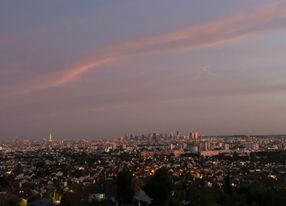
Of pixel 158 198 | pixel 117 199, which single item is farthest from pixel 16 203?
pixel 158 198

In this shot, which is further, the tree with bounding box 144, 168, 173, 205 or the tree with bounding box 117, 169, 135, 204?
the tree with bounding box 117, 169, 135, 204

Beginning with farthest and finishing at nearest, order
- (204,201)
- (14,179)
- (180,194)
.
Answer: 1. (14,179)
2. (180,194)
3. (204,201)

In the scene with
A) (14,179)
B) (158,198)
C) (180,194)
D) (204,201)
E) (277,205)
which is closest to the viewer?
(204,201)

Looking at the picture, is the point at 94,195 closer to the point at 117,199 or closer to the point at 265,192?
the point at 117,199

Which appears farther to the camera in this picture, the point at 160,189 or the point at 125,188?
the point at 125,188

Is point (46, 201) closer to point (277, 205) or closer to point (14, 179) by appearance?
point (277, 205)

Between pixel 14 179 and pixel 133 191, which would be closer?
pixel 133 191

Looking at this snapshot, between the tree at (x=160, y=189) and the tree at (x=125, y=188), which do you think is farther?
the tree at (x=125, y=188)
